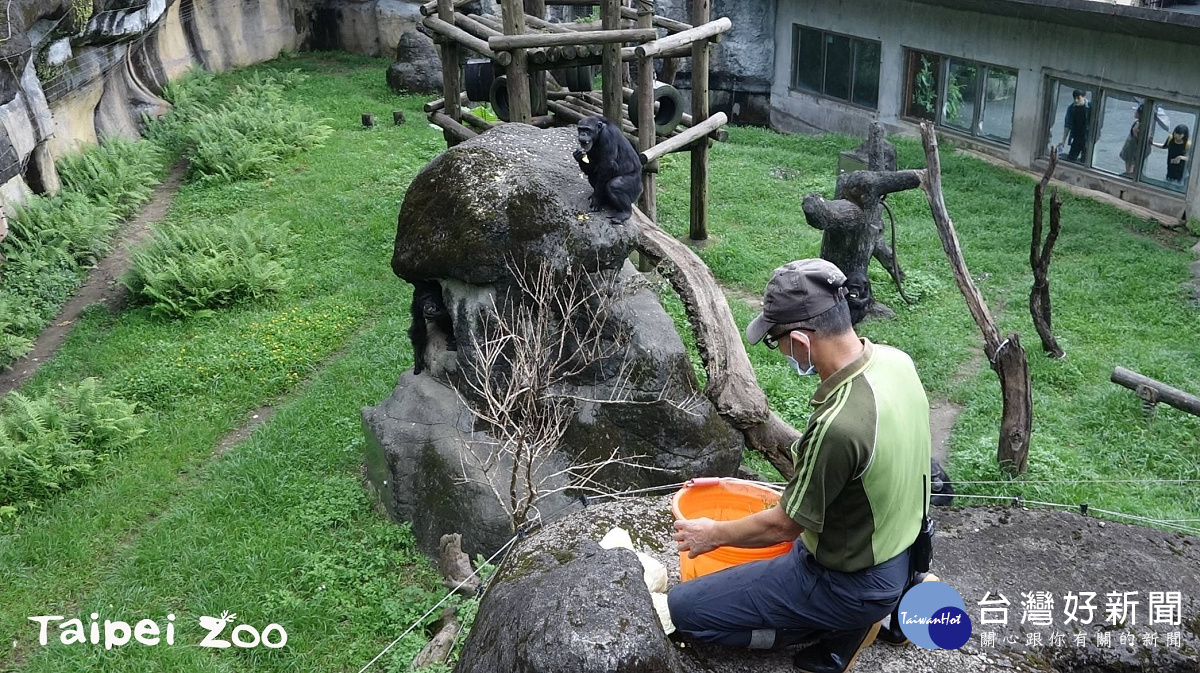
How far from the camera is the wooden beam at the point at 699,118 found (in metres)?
11.2

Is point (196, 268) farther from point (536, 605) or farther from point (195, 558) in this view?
point (536, 605)

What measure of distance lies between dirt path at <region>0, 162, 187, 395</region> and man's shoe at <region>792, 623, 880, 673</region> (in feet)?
28.7

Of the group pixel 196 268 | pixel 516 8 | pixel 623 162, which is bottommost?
pixel 196 268

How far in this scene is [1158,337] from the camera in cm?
948

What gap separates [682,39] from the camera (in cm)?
1052

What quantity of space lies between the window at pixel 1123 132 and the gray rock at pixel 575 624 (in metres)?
11.7

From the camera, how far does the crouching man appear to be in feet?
9.47

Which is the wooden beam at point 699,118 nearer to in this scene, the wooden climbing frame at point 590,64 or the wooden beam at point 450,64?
the wooden climbing frame at point 590,64

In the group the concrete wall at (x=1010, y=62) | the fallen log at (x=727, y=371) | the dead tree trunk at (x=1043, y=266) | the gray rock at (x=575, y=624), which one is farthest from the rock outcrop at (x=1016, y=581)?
the concrete wall at (x=1010, y=62)

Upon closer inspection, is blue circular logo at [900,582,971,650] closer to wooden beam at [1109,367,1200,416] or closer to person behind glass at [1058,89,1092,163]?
wooden beam at [1109,367,1200,416]

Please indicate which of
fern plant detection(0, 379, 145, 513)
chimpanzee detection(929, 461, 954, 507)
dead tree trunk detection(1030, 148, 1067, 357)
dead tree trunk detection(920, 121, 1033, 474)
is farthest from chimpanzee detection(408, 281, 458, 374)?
dead tree trunk detection(1030, 148, 1067, 357)

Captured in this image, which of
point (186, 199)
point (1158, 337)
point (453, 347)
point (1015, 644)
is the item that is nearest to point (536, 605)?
point (1015, 644)

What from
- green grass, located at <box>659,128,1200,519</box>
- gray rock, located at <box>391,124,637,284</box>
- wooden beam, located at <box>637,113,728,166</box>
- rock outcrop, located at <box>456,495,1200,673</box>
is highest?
gray rock, located at <box>391,124,637,284</box>

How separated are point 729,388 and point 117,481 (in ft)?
16.2
